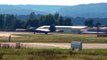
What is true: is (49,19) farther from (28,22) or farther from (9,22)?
(9,22)

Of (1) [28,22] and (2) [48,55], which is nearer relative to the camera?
(2) [48,55]

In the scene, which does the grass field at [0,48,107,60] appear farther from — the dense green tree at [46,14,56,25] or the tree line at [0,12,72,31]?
the dense green tree at [46,14,56,25]

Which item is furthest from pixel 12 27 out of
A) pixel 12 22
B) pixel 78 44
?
pixel 78 44

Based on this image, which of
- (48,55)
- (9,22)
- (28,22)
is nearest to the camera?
(48,55)

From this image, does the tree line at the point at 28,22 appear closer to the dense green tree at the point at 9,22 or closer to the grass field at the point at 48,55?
Result: the dense green tree at the point at 9,22

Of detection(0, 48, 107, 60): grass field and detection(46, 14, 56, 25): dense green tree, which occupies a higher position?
detection(0, 48, 107, 60): grass field

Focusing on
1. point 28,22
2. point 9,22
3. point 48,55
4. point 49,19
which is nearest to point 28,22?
point 28,22

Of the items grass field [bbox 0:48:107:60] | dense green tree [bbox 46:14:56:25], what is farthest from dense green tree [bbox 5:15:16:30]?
grass field [bbox 0:48:107:60]

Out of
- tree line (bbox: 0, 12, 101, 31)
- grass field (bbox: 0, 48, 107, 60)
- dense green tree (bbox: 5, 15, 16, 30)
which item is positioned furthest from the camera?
dense green tree (bbox: 5, 15, 16, 30)

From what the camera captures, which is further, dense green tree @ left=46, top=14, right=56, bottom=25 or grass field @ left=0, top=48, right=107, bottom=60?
dense green tree @ left=46, top=14, right=56, bottom=25

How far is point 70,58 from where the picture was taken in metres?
28.9

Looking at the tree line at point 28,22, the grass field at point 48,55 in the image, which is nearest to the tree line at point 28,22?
the tree line at point 28,22

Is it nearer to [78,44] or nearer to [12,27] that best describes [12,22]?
[12,27]

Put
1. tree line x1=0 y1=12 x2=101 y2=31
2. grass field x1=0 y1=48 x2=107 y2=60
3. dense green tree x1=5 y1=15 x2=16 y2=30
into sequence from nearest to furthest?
1. grass field x1=0 y1=48 x2=107 y2=60
2. tree line x1=0 y1=12 x2=101 y2=31
3. dense green tree x1=5 y1=15 x2=16 y2=30
